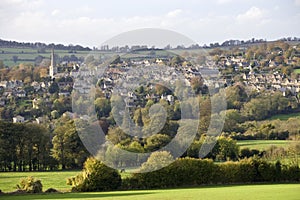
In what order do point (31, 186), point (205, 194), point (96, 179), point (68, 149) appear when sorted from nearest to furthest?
point (205, 194) < point (31, 186) < point (96, 179) < point (68, 149)

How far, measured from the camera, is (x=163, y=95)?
54.5 metres

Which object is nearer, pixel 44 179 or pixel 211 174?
pixel 211 174

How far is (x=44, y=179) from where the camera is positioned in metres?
29.1

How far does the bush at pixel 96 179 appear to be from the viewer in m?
24.7

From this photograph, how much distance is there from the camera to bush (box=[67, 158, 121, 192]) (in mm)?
24672

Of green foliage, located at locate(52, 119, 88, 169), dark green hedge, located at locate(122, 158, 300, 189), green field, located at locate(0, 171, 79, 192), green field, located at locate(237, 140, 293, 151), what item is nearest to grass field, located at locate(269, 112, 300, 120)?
green field, located at locate(237, 140, 293, 151)

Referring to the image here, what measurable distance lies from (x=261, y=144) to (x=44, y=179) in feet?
56.0

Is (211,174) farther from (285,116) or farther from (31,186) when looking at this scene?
(285,116)

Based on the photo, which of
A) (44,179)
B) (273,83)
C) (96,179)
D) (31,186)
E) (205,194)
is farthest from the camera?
(273,83)

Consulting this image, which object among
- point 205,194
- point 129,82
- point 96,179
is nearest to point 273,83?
point 129,82

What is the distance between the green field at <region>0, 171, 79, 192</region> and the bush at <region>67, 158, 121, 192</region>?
0.87 m

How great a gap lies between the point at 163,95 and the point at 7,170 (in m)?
22.7

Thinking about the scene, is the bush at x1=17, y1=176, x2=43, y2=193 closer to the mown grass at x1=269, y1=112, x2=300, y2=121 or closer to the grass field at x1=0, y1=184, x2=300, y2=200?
the grass field at x1=0, y1=184, x2=300, y2=200

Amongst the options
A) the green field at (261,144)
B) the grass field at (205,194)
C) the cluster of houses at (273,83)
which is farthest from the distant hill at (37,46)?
the grass field at (205,194)
